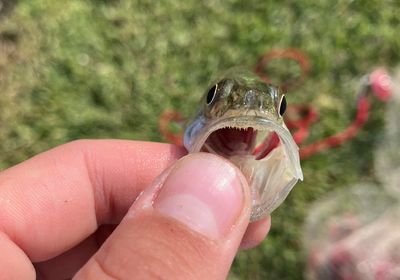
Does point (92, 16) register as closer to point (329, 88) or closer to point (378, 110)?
point (329, 88)

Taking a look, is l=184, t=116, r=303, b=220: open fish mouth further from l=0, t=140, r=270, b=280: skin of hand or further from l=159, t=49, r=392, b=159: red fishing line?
l=159, t=49, r=392, b=159: red fishing line

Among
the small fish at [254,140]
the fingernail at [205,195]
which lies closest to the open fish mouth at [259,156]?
the small fish at [254,140]

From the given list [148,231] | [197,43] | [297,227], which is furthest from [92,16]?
[148,231]

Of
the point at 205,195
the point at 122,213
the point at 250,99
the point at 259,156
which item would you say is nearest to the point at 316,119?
the point at 122,213

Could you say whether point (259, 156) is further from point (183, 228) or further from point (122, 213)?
point (122, 213)

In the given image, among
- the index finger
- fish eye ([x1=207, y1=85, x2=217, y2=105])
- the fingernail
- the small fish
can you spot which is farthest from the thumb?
the index finger

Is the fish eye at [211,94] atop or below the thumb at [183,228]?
atop

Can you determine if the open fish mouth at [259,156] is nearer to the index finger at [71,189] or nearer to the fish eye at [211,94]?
the fish eye at [211,94]
